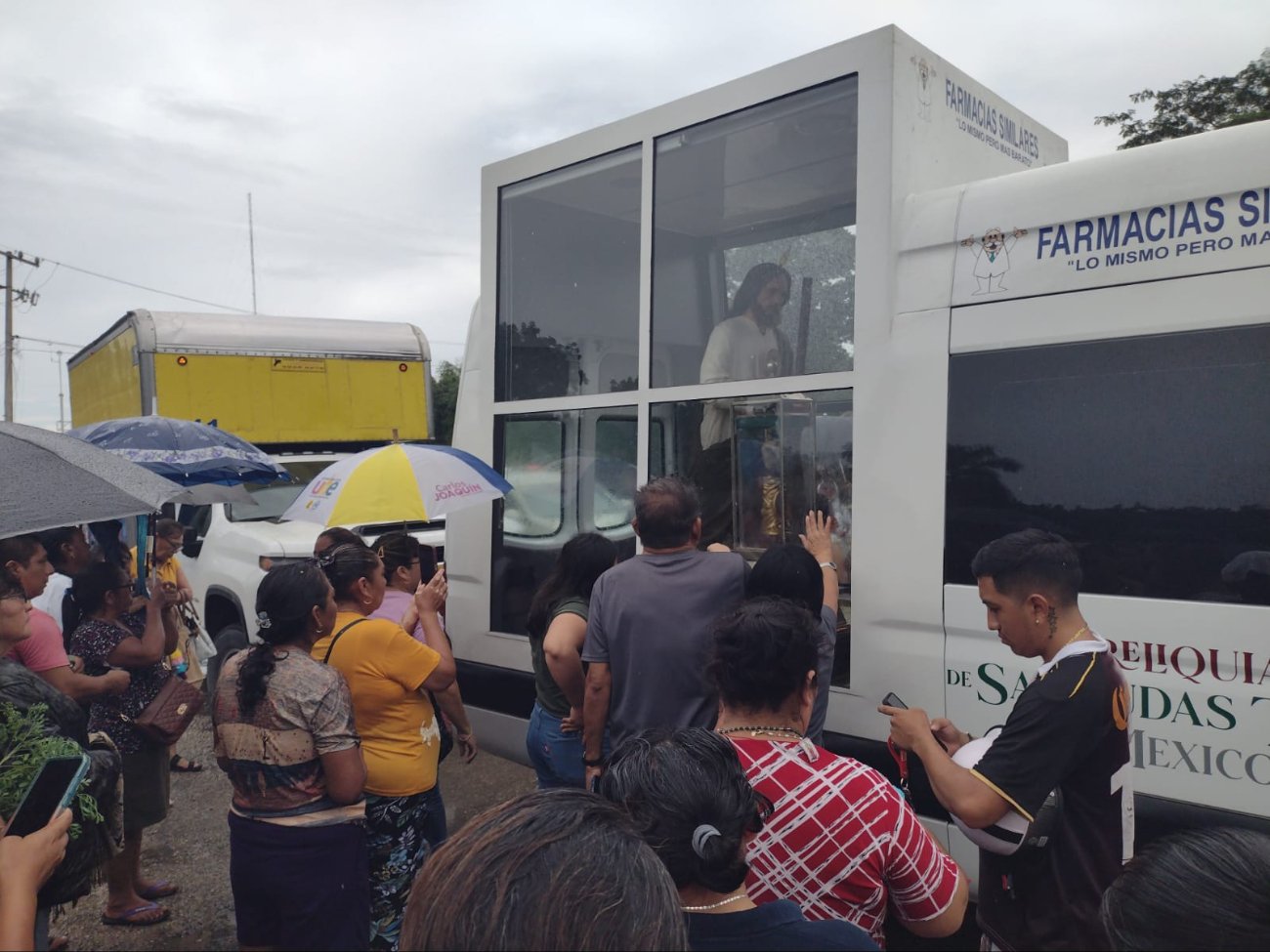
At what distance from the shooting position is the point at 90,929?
418 cm

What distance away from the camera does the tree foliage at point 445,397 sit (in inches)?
900

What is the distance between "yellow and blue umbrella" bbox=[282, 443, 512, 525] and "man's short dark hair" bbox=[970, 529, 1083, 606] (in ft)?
7.97

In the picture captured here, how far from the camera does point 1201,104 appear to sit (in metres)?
12.6

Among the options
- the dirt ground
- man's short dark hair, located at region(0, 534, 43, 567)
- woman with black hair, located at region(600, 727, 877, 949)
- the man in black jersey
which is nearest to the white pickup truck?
the dirt ground

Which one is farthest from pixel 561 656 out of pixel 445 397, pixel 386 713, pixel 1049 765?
pixel 445 397

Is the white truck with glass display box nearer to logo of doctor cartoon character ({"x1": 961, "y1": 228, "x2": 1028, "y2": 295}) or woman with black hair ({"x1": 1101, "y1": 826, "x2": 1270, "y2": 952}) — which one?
logo of doctor cartoon character ({"x1": 961, "y1": 228, "x2": 1028, "y2": 295})

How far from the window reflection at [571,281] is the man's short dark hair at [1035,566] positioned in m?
2.01

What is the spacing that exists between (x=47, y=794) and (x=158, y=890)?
3201 millimetres

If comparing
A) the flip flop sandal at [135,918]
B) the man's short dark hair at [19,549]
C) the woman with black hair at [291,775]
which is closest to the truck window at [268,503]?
the flip flop sandal at [135,918]

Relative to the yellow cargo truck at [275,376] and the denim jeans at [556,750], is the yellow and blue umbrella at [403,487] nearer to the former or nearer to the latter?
the denim jeans at [556,750]

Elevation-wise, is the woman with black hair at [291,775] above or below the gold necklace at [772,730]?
→ below

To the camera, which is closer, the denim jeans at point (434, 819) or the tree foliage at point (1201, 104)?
the denim jeans at point (434, 819)

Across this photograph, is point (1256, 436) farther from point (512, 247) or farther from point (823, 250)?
point (512, 247)

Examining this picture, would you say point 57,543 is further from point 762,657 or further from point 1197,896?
point 1197,896
